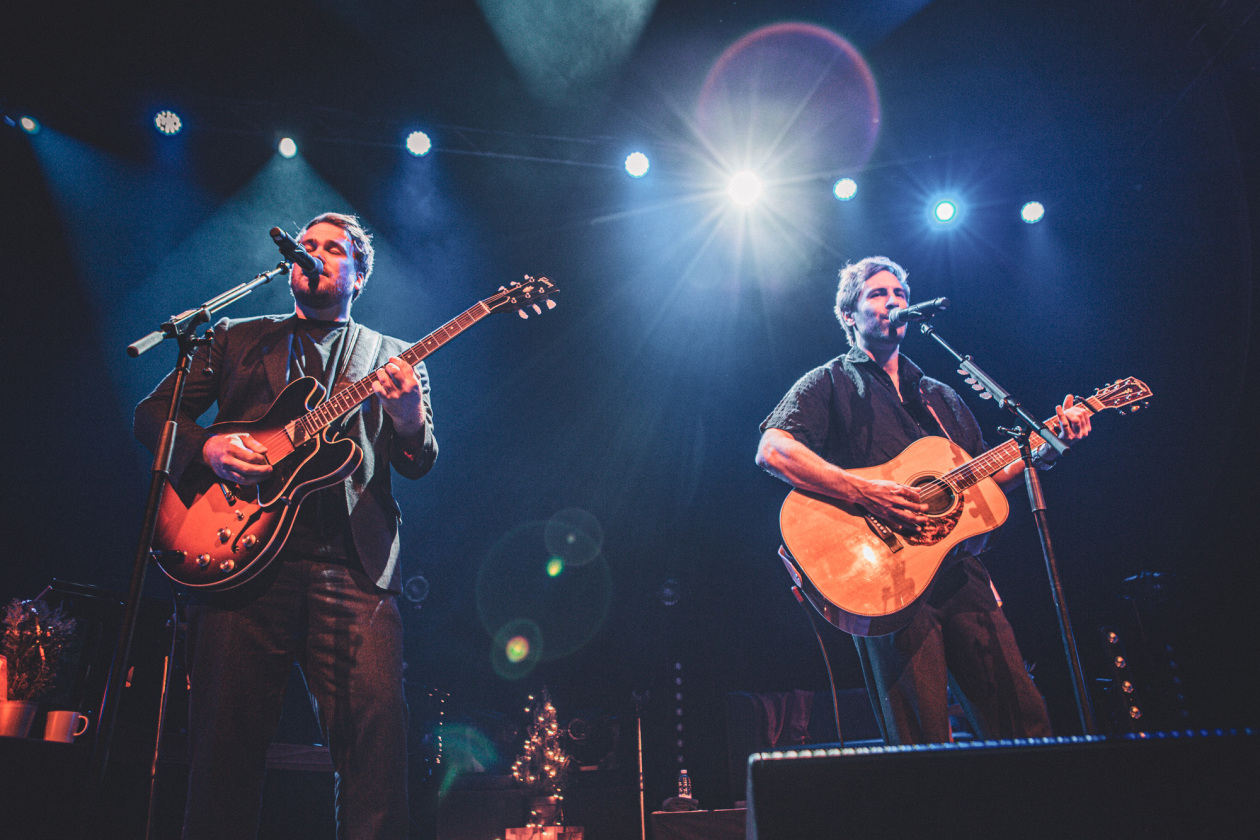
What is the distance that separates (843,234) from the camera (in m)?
6.90

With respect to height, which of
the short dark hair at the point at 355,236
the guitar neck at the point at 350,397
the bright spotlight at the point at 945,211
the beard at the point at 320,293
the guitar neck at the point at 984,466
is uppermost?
the bright spotlight at the point at 945,211

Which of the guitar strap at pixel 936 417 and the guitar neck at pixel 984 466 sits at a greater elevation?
the guitar strap at pixel 936 417

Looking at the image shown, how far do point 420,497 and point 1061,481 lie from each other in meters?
5.98

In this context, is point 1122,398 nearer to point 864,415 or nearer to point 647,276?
point 864,415

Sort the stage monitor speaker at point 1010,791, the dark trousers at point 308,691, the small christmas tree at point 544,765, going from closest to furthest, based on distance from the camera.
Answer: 1. the stage monitor speaker at point 1010,791
2. the dark trousers at point 308,691
3. the small christmas tree at point 544,765

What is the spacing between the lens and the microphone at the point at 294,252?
239 centimetres

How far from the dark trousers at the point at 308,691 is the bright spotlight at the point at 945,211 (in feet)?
20.2

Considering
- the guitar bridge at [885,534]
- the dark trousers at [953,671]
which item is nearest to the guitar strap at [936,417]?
the guitar bridge at [885,534]

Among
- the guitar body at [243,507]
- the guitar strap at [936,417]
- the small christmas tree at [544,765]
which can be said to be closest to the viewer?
the guitar body at [243,507]

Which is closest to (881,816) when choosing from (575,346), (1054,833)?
(1054,833)

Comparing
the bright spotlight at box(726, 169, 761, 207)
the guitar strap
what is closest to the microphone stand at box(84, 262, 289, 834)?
the guitar strap

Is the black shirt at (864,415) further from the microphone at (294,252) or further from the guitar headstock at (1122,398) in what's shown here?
the microphone at (294,252)

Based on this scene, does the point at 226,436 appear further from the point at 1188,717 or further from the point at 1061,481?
the point at 1188,717

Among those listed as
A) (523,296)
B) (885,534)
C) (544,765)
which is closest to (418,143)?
(523,296)
